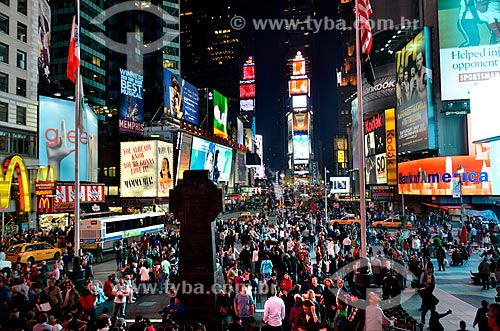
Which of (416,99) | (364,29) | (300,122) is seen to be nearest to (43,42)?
(364,29)

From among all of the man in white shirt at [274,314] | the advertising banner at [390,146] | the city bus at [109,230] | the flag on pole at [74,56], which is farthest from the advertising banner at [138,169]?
the man in white shirt at [274,314]

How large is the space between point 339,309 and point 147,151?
Result: 135 feet

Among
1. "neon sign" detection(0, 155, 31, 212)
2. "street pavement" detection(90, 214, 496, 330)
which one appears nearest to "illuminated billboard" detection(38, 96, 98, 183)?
"neon sign" detection(0, 155, 31, 212)

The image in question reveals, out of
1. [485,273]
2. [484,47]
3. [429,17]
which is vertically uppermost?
[429,17]

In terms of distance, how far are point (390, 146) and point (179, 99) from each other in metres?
32.2

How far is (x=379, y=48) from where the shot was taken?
69812 mm

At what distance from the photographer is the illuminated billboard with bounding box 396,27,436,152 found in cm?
4762

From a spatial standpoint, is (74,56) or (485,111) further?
(485,111)

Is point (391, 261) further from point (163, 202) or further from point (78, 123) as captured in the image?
point (163, 202)

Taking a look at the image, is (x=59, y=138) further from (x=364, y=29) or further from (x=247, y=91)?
(x=247, y=91)

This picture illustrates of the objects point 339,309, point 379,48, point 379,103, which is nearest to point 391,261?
point 339,309

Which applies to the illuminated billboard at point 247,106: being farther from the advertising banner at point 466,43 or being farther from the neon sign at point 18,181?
the neon sign at point 18,181

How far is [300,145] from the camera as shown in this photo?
134 metres

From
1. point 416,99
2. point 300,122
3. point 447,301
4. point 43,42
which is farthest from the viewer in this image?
point 300,122
